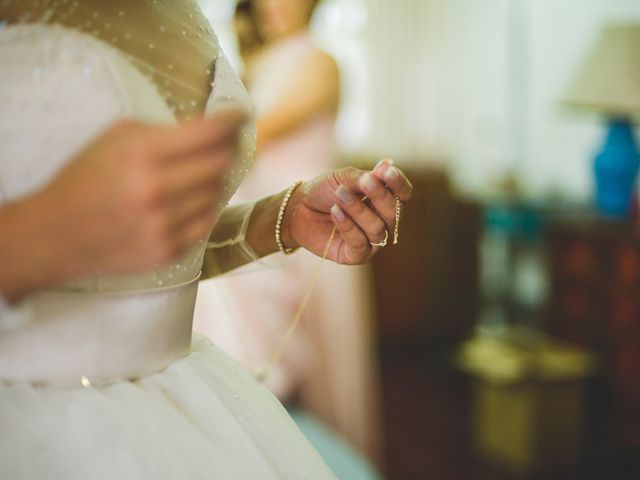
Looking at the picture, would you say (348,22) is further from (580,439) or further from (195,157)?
(195,157)

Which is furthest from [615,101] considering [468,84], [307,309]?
[468,84]

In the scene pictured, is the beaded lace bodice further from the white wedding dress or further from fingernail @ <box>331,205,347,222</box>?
fingernail @ <box>331,205,347,222</box>

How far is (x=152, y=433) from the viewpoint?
54 centimetres

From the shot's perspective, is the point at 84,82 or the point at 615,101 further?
the point at 615,101

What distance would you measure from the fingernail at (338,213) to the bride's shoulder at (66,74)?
0.50 feet

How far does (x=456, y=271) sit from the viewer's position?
13.1ft

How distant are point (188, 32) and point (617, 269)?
2.13m

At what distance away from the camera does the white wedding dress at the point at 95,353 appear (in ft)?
1.70

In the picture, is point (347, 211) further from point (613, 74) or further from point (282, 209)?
point (613, 74)

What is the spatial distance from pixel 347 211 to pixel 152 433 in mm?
212

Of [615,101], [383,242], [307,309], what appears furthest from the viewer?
[615,101]

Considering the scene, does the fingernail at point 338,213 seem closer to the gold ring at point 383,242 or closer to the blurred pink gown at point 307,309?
the gold ring at point 383,242

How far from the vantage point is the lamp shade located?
2.33 meters

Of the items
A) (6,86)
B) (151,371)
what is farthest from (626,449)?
(6,86)
